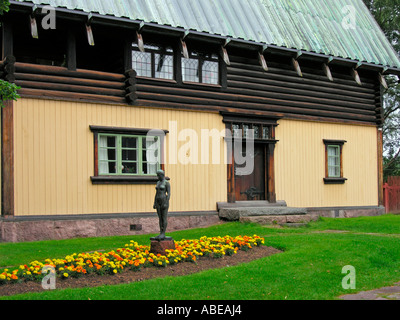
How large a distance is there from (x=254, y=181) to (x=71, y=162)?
275 inches

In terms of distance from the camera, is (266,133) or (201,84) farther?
(266,133)

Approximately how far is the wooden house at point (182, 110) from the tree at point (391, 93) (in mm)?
14557

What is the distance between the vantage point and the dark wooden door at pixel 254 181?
18.7 meters

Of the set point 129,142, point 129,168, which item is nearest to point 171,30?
point 129,142

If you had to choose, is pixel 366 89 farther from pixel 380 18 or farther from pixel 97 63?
pixel 380 18

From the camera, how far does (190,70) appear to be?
57.7 ft

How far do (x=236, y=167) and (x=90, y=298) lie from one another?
11592mm

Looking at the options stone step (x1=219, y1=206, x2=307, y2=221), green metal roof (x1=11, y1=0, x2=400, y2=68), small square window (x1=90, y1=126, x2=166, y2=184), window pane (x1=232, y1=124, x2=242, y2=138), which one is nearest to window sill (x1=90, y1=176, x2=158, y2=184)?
small square window (x1=90, y1=126, x2=166, y2=184)

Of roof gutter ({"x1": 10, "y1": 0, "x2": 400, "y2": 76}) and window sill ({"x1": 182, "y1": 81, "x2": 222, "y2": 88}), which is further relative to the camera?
window sill ({"x1": 182, "y1": 81, "x2": 222, "y2": 88})

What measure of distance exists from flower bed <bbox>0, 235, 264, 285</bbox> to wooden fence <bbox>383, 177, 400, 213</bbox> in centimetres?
1759

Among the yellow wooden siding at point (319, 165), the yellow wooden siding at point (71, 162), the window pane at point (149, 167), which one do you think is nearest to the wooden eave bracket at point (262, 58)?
the yellow wooden siding at point (319, 165)

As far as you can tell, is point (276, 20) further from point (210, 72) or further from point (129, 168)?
point (129, 168)

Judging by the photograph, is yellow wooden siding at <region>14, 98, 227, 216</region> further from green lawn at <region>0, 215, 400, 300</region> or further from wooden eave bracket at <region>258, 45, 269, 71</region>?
wooden eave bracket at <region>258, 45, 269, 71</region>

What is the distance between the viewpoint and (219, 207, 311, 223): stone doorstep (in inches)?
668
